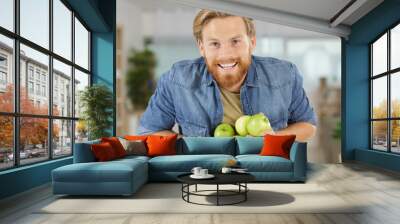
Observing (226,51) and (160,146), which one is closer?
(160,146)

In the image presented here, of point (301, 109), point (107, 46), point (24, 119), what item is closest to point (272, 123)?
point (301, 109)

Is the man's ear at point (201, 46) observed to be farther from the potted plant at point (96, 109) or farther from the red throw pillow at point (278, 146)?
the red throw pillow at point (278, 146)

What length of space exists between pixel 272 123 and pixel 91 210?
4.65m

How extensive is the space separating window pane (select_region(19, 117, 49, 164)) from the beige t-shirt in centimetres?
332

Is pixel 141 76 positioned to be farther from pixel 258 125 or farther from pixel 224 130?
pixel 258 125

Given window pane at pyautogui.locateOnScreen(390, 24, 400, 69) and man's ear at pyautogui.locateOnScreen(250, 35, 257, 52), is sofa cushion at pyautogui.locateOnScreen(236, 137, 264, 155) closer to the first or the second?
man's ear at pyautogui.locateOnScreen(250, 35, 257, 52)

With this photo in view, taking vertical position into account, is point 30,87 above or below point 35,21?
below

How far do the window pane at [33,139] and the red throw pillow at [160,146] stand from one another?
1.49m

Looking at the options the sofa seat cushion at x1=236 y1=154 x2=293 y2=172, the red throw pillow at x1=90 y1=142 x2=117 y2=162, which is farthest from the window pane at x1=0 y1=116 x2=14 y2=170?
the sofa seat cushion at x1=236 y1=154 x2=293 y2=172

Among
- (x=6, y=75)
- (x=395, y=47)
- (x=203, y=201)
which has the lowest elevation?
(x=203, y=201)

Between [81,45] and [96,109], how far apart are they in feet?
4.13

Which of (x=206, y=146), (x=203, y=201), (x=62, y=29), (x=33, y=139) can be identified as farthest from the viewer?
(x=62, y=29)

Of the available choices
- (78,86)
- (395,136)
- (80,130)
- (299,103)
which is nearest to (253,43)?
(299,103)

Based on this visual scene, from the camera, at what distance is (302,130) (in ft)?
27.1
